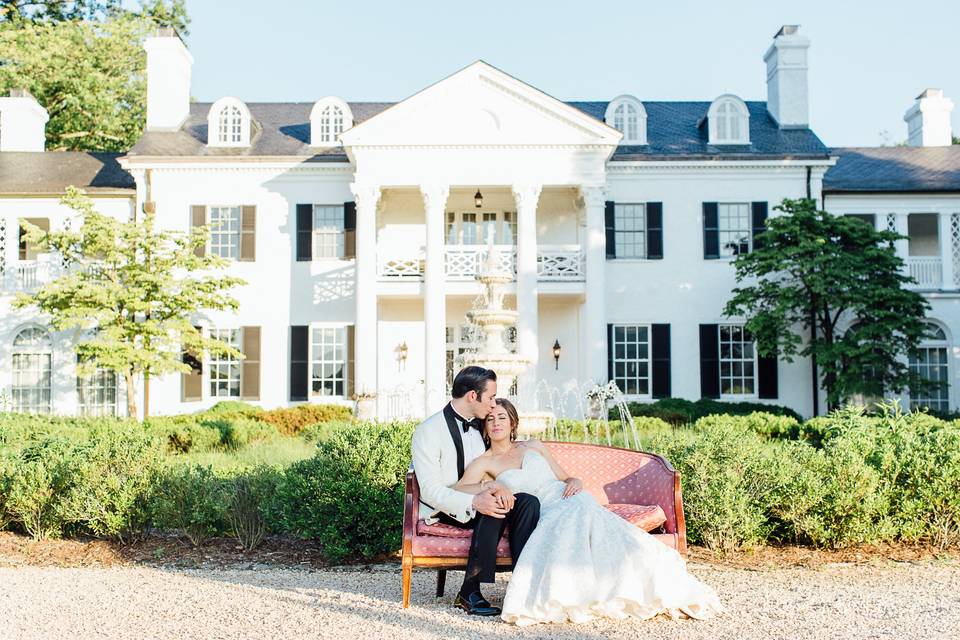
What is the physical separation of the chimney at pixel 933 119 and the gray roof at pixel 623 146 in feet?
16.9

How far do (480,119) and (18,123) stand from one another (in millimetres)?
13939

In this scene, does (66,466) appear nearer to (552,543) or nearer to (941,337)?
(552,543)

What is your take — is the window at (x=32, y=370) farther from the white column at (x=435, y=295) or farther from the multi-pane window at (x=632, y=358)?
the multi-pane window at (x=632, y=358)

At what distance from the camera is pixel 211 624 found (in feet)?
17.5

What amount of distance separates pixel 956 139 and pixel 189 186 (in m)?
30.0

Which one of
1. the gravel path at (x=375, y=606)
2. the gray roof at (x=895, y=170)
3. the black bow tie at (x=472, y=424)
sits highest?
the gray roof at (x=895, y=170)

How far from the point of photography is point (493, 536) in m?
5.61

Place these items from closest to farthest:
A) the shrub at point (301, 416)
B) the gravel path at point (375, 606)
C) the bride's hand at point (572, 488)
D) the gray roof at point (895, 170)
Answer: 1. the gravel path at point (375, 606)
2. the bride's hand at point (572, 488)
3. the shrub at point (301, 416)
4. the gray roof at point (895, 170)

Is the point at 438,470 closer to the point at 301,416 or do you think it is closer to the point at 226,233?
the point at 301,416

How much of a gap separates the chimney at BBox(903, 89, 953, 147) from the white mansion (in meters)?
4.50

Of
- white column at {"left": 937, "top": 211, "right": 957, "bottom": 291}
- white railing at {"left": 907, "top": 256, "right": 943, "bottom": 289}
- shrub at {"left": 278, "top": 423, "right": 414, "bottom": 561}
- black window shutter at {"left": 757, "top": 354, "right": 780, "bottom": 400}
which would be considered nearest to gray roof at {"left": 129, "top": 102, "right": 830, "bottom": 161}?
white railing at {"left": 907, "top": 256, "right": 943, "bottom": 289}

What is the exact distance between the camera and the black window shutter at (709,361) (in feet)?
71.1

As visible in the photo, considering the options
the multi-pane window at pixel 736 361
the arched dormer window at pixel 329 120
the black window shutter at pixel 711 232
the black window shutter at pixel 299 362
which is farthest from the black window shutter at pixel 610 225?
the black window shutter at pixel 299 362

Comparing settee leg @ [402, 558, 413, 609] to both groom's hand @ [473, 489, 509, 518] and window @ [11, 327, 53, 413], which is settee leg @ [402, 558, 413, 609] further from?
window @ [11, 327, 53, 413]
